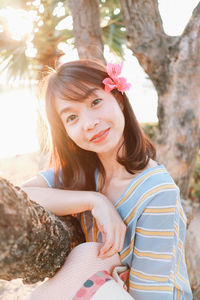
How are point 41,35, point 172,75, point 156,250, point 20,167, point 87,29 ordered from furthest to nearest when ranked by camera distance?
point 20,167 < point 41,35 < point 87,29 < point 172,75 < point 156,250

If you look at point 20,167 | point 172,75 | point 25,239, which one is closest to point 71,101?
point 25,239

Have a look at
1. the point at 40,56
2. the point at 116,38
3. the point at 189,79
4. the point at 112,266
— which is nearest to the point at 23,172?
the point at 40,56

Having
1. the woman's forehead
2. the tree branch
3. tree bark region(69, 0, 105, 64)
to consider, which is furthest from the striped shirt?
tree bark region(69, 0, 105, 64)

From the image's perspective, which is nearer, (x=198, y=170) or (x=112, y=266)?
(x=112, y=266)

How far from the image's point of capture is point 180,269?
1146 mm

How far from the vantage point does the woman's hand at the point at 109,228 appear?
3.29 feet

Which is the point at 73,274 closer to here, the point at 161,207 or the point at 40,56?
the point at 161,207

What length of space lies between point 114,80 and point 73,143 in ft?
1.26

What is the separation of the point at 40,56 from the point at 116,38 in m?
2.55

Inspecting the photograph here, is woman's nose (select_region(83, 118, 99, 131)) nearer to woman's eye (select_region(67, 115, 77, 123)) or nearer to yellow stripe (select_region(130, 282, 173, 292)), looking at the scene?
woman's eye (select_region(67, 115, 77, 123))

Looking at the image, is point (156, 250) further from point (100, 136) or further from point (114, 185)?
point (100, 136)

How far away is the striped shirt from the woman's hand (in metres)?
0.08

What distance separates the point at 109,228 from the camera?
3.32 ft

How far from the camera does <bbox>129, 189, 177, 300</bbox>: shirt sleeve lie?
1015mm
